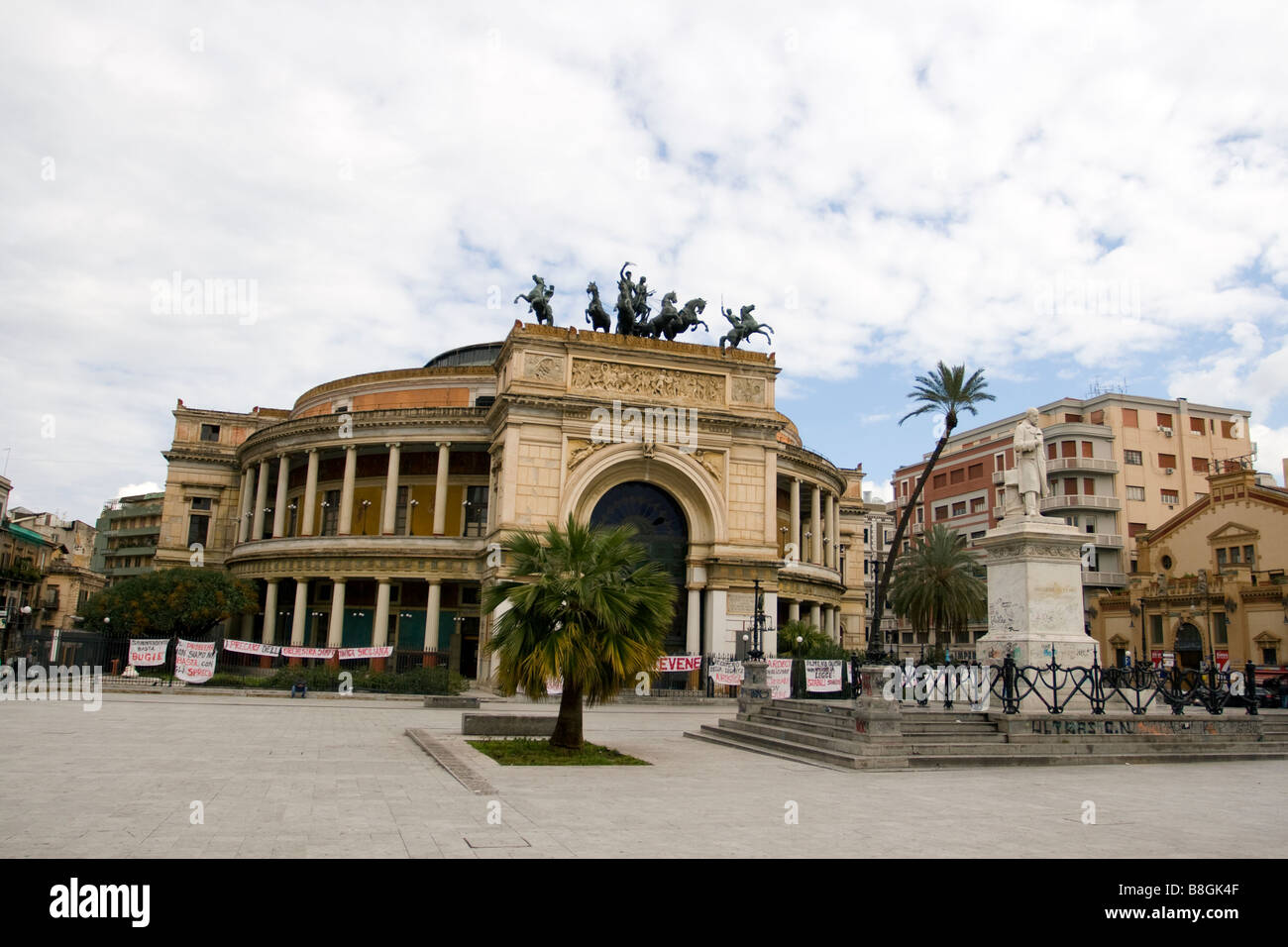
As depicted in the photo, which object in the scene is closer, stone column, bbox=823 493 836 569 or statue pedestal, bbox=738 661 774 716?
statue pedestal, bbox=738 661 774 716

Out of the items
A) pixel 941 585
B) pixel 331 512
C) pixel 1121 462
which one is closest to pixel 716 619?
pixel 941 585

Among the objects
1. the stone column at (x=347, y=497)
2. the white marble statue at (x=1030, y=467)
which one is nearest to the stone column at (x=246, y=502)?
the stone column at (x=347, y=497)

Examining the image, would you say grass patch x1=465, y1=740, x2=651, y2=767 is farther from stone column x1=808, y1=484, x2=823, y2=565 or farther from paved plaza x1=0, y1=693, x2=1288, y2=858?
stone column x1=808, y1=484, x2=823, y2=565

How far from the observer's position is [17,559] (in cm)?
7438

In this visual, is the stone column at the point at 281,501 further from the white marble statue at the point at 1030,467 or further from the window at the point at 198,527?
the white marble statue at the point at 1030,467

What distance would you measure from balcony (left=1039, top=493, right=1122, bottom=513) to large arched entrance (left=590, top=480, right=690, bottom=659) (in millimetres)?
34707

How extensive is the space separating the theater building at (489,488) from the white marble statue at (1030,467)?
24.1m

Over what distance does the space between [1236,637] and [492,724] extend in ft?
152

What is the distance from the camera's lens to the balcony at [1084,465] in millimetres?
66438

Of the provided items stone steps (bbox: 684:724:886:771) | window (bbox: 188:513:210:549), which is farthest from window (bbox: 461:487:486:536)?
stone steps (bbox: 684:724:886:771)

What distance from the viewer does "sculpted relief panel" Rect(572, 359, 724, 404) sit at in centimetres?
4356

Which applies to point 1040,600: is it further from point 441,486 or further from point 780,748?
point 441,486
